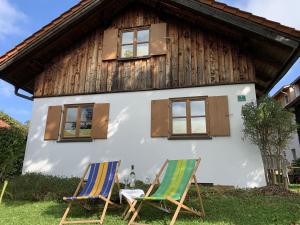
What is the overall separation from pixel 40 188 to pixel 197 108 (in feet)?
14.4

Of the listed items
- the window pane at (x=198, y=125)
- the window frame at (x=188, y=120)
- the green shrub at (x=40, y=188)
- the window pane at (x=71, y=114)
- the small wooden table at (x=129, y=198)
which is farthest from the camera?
the window pane at (x=71, y=114)

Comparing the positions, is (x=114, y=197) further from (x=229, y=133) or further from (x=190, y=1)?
(x=190, y=1)

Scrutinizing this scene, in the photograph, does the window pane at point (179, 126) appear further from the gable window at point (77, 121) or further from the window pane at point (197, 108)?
the gable window at point (77, 121)

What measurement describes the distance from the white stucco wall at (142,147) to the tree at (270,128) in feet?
0.98

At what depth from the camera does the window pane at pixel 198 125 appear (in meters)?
7.80

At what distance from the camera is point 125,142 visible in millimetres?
8195

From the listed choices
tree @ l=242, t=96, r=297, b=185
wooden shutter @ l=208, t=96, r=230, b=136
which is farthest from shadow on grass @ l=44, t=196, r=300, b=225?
wooden shutter @ l=208, t=96, r=230, b=136

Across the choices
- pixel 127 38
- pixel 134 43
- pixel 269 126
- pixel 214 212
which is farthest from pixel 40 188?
pixel 269 126

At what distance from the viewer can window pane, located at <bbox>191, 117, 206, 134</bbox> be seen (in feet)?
25.6

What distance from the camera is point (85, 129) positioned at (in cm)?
872

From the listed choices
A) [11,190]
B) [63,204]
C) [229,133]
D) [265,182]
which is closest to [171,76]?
[229,133]

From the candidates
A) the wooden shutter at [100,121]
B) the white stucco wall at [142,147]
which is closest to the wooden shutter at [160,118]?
the white stucco wall at [142,147]

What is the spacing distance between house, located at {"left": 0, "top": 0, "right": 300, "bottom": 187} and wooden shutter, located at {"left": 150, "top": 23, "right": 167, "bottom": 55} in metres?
0.03

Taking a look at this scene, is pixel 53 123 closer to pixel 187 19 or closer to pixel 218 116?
pixel 218 116
